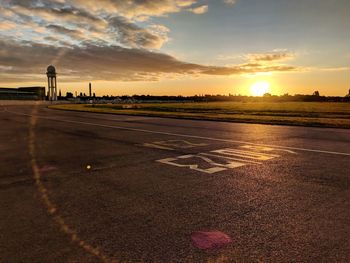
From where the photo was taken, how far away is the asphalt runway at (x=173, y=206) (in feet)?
11.1

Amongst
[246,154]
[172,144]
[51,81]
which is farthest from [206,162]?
[51,81]

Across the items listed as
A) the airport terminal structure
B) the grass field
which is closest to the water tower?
the airport terminal structure

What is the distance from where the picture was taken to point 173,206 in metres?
4.80

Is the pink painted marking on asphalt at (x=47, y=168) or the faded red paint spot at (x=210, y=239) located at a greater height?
the faded red paint spot at (x=210, y=239)

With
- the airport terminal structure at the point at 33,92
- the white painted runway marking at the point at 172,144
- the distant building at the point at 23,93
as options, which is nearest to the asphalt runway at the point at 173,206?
the white painted runway marking at the point at 172,144

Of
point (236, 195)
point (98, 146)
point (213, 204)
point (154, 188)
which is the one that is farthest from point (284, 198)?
point (98, 146)

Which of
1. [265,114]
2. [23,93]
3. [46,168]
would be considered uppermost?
[23,93]

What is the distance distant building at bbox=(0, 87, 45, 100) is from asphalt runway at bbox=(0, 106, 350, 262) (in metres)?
152

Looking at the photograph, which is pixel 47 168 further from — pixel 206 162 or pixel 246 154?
pixel 246 154

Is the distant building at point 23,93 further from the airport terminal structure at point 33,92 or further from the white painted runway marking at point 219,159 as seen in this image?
the white painted runway marking at point 219,159

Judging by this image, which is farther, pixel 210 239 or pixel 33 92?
pixel 33 92

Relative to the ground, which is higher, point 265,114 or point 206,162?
point 265,114

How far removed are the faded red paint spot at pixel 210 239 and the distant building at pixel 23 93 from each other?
156m

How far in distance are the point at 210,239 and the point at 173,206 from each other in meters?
1.25
